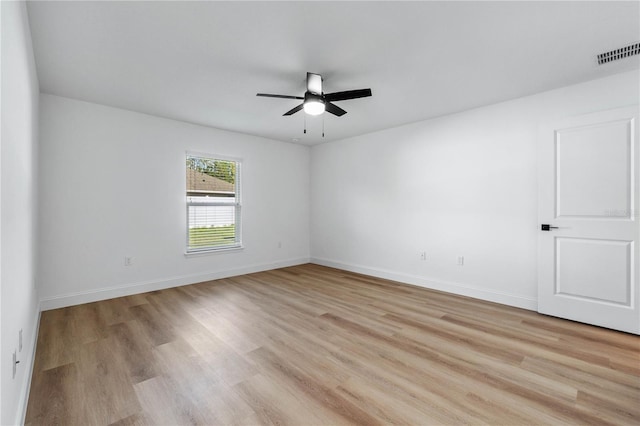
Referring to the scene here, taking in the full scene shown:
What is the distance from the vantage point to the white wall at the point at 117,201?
3537 mm

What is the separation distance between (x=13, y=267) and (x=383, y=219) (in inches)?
180

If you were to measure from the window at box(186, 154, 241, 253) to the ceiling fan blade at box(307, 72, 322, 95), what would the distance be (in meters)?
2.73

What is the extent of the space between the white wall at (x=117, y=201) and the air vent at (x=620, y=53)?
16.1ft

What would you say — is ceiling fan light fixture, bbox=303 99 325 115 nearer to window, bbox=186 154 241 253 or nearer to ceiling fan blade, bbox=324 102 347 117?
ceiling fan blade, bbox=324 102 347 117

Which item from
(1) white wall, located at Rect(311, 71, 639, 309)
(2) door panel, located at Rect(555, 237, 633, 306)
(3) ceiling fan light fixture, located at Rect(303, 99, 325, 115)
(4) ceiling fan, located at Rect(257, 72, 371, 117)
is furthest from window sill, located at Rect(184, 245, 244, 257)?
(2) door panel, located at Rect(555, 237, 633, 306)

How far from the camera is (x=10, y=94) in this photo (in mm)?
1522

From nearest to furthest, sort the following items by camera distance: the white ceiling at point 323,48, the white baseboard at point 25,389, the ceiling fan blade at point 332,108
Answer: the white baseboard at point 25,389, the white ceiling at point 323,48, the ceiling fan blade at point 332,108

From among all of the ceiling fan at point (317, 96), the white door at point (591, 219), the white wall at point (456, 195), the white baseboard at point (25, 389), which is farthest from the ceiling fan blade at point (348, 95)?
the white baseboard at point (25, 389)

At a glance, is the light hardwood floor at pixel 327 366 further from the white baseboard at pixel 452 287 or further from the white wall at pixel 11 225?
the white wall at pixel 11 225

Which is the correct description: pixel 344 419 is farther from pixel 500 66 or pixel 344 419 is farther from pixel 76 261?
pixel 76 261

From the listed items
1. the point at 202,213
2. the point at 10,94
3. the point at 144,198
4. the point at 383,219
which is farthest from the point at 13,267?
the point at 383,219

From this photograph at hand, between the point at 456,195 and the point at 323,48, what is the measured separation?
291cm

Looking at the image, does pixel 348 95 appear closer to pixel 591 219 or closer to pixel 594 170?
pixel 594 170

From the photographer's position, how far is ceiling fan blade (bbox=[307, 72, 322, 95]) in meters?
2.91
